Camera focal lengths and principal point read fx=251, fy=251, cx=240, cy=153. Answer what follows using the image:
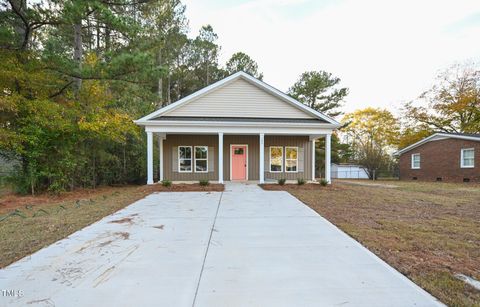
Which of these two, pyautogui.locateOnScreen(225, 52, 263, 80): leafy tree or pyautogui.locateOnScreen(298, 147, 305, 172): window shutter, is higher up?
pyautogui.locateOnScreen(225, 52, 263, 80): leafy tree

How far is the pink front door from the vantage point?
47.5 feet

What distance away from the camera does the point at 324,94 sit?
28219 mm

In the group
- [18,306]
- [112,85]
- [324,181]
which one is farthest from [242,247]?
[112,85]

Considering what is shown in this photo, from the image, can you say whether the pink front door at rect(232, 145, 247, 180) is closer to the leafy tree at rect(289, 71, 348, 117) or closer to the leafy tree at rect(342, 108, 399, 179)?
the leafy tree at rect(289, 71, 348, 117)

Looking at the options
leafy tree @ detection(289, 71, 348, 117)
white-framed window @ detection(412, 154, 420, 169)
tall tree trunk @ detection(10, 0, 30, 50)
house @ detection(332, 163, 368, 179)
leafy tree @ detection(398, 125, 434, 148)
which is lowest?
house @ detection(332, 163, 368, 179)

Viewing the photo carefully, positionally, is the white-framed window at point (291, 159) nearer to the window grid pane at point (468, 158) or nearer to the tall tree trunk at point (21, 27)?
the tall tree trunk at point (21, 27)

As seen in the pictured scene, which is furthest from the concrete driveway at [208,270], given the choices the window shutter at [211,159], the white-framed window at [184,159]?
the window shutter at [211,159]

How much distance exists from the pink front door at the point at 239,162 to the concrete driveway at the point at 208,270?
9.09m

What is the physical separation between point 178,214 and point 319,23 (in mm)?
13771

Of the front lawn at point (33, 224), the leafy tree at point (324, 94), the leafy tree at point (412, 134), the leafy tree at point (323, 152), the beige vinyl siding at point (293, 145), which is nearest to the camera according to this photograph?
the front lawn at point (33, 224)

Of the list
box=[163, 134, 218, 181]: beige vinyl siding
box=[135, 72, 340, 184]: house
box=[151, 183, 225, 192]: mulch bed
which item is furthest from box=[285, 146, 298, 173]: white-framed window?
box=[151, 183, 225, 192]: mulch bed

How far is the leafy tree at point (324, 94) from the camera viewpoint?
2788 centimetres

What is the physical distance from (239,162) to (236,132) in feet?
8.76

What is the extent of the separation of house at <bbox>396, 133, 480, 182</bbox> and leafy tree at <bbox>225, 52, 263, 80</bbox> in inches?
668
